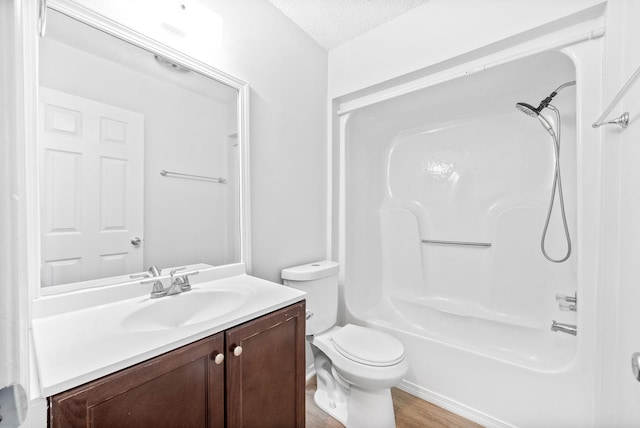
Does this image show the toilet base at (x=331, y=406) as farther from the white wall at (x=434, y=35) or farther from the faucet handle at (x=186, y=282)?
the white wall at (x=434, y=35)

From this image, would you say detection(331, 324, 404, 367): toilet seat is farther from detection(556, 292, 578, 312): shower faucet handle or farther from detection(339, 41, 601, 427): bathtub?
detection(556, 292, 578, 312): shower faucet handle

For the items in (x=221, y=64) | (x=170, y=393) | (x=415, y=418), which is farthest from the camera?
(x=415, y=418)

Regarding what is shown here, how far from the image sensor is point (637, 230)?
0.93 m

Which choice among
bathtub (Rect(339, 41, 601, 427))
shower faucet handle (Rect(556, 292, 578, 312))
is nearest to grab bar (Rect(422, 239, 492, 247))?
bathtub (Rect(339, 41, 601, 427))

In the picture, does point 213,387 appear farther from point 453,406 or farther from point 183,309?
point 453,406

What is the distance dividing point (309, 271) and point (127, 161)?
1.01 m

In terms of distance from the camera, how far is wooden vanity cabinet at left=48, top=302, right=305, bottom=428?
615 millimetres

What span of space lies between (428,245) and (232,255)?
4.94 feet

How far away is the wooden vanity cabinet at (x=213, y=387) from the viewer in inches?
24.2

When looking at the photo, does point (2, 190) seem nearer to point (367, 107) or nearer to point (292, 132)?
point (292, 132)

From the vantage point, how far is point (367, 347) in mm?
1401

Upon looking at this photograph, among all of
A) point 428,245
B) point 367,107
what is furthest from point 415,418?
point 367,107

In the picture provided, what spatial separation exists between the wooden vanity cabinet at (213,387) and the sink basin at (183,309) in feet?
0.51

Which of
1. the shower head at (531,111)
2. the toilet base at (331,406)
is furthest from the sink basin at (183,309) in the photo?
the shower head at (531,111)
